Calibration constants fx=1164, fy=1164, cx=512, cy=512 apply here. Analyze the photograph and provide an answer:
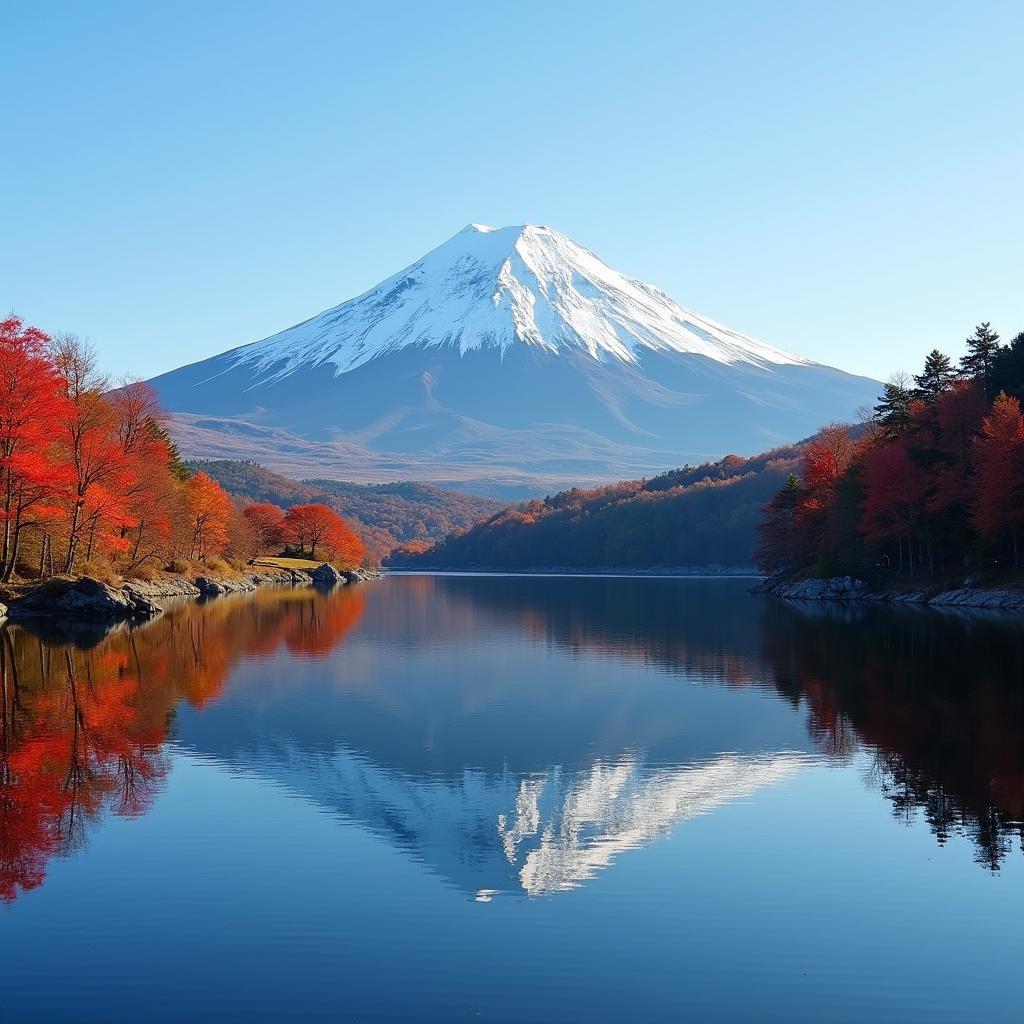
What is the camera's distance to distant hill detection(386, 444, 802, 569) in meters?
162

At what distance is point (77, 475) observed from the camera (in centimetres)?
5300

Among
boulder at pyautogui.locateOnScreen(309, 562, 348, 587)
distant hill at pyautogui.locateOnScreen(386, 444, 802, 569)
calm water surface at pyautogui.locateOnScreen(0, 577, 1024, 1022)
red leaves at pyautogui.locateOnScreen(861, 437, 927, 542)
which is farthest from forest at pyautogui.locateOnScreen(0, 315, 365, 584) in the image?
distant hill at pyautogui.locateOnScreen(386, 444, 802, 569)

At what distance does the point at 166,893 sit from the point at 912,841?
9.56 meters

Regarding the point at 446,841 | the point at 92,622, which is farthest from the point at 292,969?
the point at 92,622

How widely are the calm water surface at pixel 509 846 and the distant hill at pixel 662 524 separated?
123764mm

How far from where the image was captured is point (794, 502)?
8744 centimetres

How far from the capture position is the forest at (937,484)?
57.3 metres

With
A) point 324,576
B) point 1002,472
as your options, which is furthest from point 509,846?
point 324,576

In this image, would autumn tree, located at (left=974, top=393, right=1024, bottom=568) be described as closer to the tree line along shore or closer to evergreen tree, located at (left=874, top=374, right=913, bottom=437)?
evergreen tree, located at (left=874, top=374, right=913, bottom=437)

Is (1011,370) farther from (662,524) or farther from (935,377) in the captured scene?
(662,524)

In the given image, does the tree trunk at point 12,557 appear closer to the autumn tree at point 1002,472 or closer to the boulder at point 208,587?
the boulder at point 208,587

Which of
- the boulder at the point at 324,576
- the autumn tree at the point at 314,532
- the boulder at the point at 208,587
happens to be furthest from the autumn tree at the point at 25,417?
the autumn tree at the point at 314,532

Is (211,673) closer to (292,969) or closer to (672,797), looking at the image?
(672,797)

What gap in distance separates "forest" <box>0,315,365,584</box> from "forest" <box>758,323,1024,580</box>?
1635 inches
